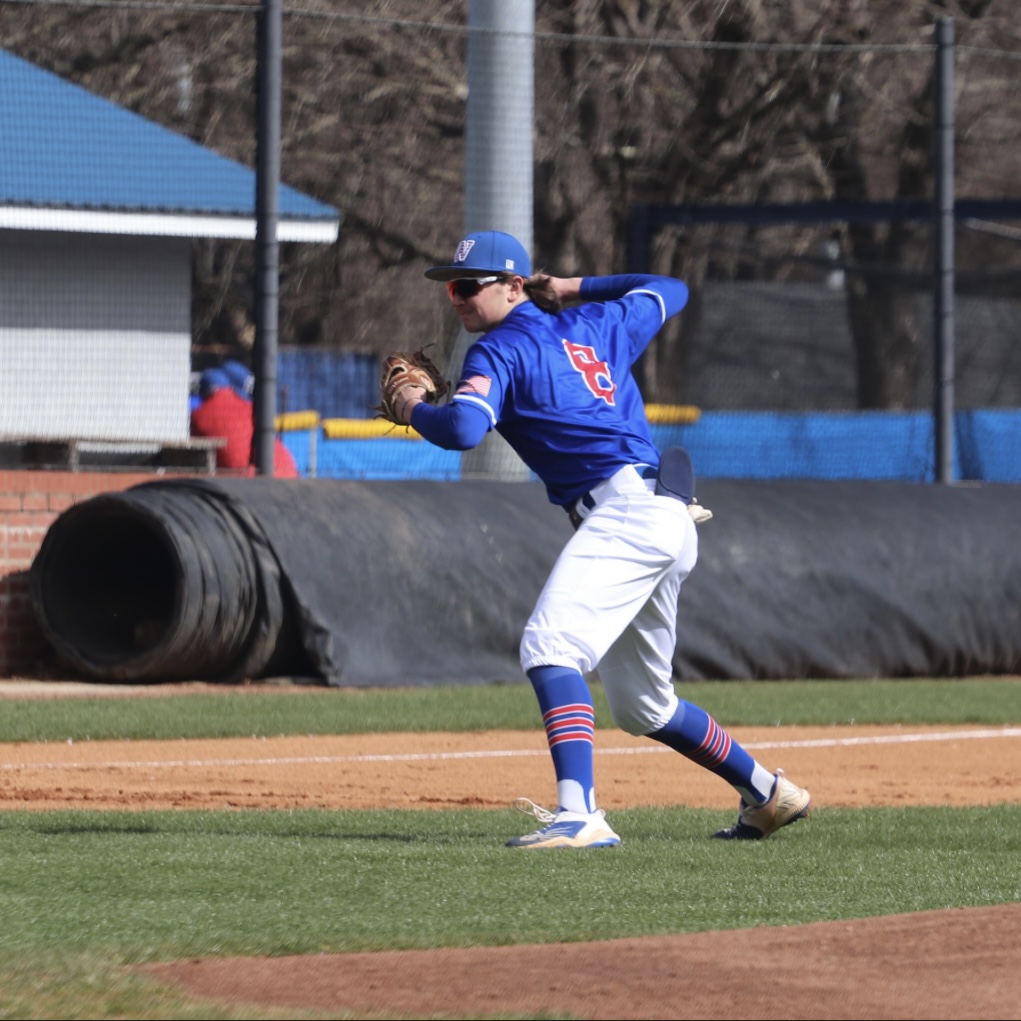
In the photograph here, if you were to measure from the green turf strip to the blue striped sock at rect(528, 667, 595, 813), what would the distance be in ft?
0.70

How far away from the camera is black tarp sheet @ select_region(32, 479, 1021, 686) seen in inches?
450

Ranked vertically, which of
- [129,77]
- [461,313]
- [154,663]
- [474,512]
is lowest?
[154,663]

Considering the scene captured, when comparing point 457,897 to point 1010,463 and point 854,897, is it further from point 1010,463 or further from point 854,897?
point 1010,463

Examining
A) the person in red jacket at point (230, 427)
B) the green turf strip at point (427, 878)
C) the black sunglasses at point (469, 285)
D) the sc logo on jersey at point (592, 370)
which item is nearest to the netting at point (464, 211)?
the person in red jacket at point (230, 427)

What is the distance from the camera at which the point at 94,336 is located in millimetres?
13906

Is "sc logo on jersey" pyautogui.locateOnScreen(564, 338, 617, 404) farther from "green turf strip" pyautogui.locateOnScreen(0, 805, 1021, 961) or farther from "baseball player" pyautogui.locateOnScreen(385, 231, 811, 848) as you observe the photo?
"green turf strip" pyautogui.locateOnScreen(0, 805, 1021, 961)

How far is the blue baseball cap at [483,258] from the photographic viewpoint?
6199 mm

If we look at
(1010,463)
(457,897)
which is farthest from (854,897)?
(1010,463)

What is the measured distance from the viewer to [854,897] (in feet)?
17.0

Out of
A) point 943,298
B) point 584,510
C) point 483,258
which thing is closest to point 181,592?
point 584,510

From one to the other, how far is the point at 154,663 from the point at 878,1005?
7984mm

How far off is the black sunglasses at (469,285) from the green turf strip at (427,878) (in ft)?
5.75

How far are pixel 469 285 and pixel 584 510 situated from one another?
81 cm

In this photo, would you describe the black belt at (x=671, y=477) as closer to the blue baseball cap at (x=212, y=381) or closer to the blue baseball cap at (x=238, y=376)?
the blue baseball cap at (x=212, y=381)
